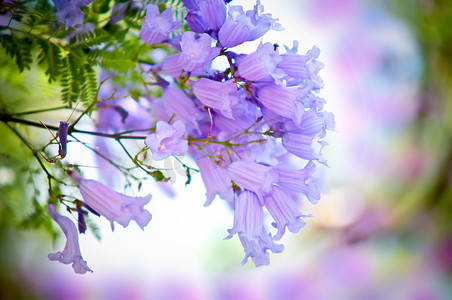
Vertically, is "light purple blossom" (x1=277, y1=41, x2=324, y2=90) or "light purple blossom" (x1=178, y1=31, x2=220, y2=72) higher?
"light purple blossom" (x1=178, y1=31, x2=220, y2=72)

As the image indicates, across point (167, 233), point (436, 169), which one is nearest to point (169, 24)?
point (167, 233)

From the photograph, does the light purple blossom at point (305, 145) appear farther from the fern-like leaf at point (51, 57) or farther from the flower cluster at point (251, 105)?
the fern-like leaf at point (51, 57)

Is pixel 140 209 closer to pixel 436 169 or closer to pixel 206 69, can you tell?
pixel 206 69

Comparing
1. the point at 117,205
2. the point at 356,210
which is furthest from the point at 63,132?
the point at 356,210

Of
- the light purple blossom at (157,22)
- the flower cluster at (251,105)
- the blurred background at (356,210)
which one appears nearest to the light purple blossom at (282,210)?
the flower cluster at (251,105)

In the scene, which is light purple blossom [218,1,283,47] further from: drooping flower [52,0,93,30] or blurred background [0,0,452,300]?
blurred background [0,0,452,300]

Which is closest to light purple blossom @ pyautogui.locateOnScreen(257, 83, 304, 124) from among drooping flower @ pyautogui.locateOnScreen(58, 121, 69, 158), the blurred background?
drooping flower @ pyautogui.locateOnScreen(58, 121, 69, 158)

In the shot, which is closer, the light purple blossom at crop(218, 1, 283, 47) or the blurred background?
the light purple blossom at crop(218, 1, 283, 47)
